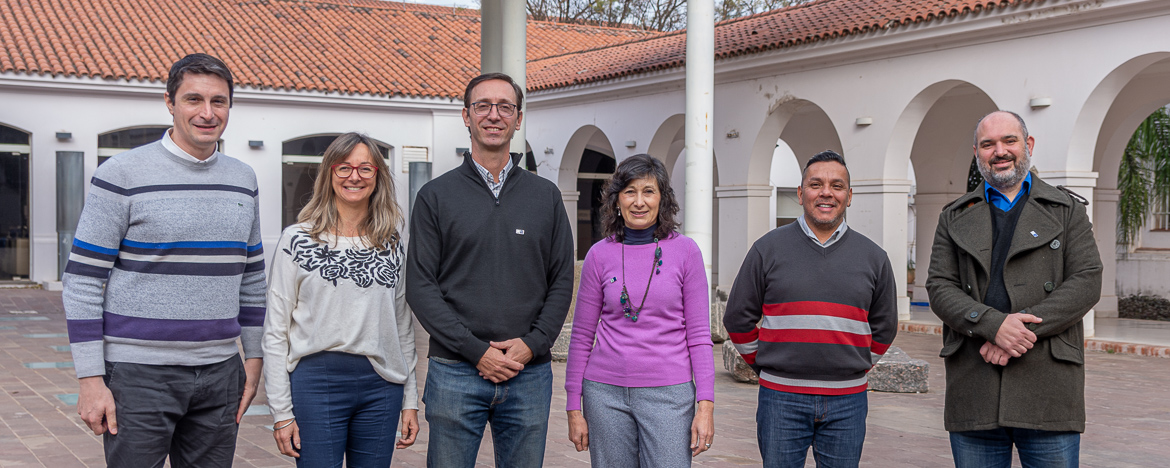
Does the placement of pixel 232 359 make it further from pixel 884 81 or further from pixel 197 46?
pixel 197 46

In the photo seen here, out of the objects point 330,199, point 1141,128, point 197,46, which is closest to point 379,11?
point 197,46

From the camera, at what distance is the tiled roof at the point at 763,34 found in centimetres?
1382

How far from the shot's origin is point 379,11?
2708 centimetres

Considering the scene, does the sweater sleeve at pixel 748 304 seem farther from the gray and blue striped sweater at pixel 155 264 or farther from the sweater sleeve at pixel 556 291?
the gray and blue striped sweater at pixel 155 264

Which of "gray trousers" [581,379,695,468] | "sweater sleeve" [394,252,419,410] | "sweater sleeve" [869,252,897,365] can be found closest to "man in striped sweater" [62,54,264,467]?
"sweater sleeve" [394,252,419,410]

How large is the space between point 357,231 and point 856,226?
40.4ft

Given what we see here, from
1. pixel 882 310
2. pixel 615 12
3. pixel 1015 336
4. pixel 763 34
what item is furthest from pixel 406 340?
pixel 615 12

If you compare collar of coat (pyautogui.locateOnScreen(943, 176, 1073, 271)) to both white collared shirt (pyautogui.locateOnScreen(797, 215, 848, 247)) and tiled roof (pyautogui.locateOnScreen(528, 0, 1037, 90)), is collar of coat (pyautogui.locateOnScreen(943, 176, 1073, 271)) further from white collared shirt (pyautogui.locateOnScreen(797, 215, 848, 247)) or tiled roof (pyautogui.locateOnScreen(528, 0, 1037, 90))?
tiled roof (pyautogui.locateOnScreen(528, 0, 1037, 90))

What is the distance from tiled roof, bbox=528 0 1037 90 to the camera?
13820 mm

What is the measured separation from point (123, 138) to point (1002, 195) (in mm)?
20242

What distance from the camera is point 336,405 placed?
3.42 metres

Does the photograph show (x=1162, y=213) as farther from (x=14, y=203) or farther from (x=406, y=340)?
(x=14, y=203)

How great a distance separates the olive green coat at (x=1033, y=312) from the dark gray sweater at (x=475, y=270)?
1.47 m

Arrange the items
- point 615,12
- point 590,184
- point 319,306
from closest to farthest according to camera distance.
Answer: point 319,306
point 590,184
point 615,12
